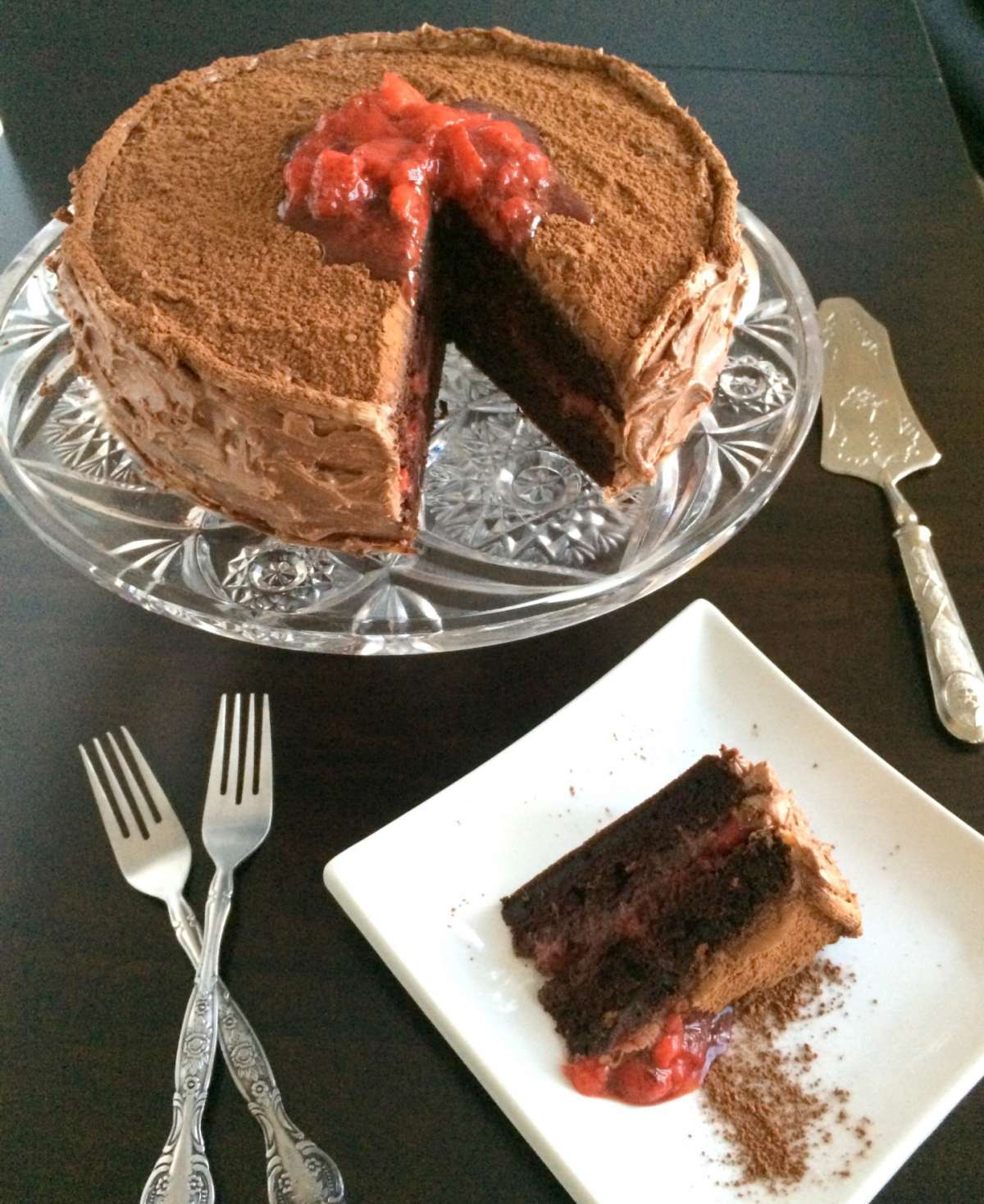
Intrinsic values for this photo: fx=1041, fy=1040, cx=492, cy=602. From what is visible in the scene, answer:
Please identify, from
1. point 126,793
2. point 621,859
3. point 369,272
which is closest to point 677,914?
point 621,859

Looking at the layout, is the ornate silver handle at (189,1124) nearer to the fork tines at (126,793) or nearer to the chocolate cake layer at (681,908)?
the fork tines at (126,793)

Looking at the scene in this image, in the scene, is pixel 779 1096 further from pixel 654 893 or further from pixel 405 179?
pixel 405 179

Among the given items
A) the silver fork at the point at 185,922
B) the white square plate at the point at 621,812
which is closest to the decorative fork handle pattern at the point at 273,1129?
the silver fork at the point at 185,922

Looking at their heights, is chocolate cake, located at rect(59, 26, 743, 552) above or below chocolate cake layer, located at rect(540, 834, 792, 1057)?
above

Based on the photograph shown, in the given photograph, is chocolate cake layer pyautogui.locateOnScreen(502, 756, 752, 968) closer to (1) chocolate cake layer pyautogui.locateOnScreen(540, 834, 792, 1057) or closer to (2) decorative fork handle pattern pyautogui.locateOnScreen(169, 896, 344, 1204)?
(1) chocolate cake layer pyautogui.locateOnScreen(540, 834, 792, 1057)

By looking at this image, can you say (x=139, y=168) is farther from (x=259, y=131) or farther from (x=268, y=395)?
(x=268, y=395)

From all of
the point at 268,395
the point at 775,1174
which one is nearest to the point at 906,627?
the point at 775,1174

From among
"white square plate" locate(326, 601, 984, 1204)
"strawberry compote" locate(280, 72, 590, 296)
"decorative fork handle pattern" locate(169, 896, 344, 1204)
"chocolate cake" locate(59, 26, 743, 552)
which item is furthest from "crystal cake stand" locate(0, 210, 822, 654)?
"decorative fork handle pattern" locate(169, 896, 344, 1204)
